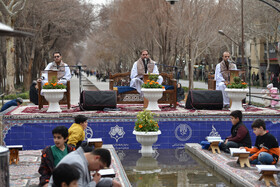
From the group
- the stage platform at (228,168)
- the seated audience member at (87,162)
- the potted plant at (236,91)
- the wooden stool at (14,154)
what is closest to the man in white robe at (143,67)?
the potted plant at (236,91)

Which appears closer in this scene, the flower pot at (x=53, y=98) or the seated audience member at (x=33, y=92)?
the flower pot at (x=53, y=98)

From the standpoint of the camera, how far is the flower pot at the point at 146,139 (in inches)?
458

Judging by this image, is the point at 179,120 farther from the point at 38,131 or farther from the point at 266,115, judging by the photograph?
the point at 38,131

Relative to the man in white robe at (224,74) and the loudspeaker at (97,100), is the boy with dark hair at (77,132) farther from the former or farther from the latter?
the man in white robe at (224,74)

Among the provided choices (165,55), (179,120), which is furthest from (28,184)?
(165,55)

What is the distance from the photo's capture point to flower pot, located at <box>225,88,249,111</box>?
14016 millimetres

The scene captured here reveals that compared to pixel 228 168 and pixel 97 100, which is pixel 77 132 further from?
pixel 97 100

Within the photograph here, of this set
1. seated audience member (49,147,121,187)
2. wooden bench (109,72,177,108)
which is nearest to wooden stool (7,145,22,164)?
seated audience member (49,147,121,187)

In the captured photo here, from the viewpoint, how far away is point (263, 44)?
59.2 meters

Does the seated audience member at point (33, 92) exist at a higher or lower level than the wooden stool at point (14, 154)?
higher

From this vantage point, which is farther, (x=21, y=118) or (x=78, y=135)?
(x=21, y=118)

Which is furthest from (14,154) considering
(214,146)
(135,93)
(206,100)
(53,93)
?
(206,100)

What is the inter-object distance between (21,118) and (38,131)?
1.83ft

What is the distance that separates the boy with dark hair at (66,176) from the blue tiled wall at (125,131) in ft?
26.1
